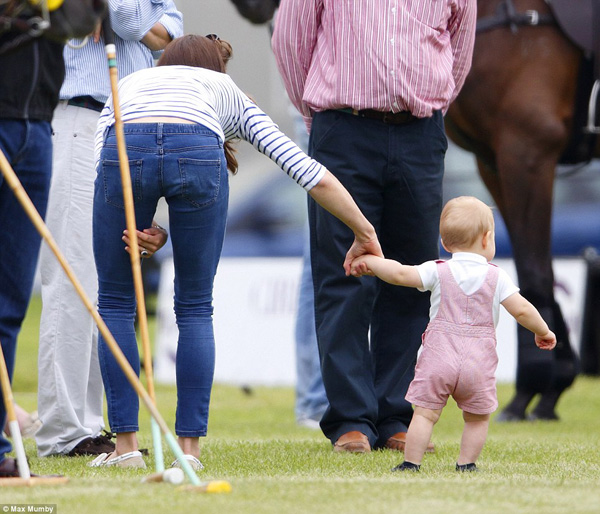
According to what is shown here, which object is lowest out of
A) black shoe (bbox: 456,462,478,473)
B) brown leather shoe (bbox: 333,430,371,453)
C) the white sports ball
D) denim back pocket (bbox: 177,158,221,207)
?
brown leather shoe (bbox: 333,430,371,453)

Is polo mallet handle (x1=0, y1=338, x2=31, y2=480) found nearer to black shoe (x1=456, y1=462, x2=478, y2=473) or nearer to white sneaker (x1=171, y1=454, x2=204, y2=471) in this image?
white sneaker (x1=171, y1=454, x2=204, y2=471)

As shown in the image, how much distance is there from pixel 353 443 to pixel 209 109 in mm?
1398

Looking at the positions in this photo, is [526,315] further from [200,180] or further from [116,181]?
[116,181]

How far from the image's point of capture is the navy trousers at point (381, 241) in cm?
461

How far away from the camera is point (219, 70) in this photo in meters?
4.09

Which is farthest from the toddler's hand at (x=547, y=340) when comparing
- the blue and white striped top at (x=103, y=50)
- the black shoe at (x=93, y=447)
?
the blue and white striped top at (x=103, y=50)

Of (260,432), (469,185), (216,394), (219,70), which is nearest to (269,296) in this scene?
(216,394)

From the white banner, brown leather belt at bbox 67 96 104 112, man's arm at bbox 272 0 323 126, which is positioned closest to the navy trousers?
man's arm at bbox 272 0 323 126

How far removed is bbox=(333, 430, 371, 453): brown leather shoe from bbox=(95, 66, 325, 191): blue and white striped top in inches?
44.4

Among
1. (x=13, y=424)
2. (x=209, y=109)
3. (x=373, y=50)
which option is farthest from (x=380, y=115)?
(x=13, y=424)

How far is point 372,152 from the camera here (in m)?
4.62

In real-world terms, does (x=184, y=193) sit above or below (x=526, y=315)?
above

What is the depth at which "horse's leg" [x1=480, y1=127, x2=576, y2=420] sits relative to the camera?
6.27 meters

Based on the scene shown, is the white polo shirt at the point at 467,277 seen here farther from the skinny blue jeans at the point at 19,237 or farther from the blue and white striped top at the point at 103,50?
the blue and white striped top at the point at 103,50
